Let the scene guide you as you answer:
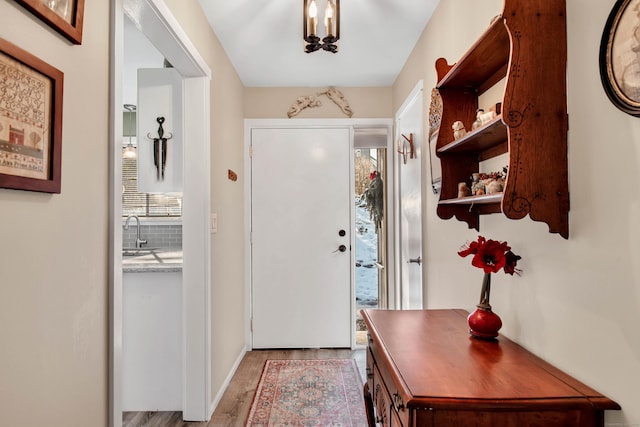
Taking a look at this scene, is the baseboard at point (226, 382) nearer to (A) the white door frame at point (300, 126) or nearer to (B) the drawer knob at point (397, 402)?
(A) the white door frame at point (300, 126)

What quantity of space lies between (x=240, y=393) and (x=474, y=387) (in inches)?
79.7

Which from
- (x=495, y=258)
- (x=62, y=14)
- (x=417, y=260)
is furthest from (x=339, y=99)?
(x=62, y=14)

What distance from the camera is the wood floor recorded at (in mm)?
2203

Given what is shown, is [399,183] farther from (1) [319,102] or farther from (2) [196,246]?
(2) [196,246]

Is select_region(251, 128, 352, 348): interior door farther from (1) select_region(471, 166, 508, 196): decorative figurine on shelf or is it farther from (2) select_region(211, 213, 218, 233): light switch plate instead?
(1) select_region(471, 166, 508, 196): decorative figurine on shelf

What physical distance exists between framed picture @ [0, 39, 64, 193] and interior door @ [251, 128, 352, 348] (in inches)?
99.0

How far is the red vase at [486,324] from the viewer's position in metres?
1.33

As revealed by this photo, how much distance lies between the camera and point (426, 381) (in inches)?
40.0

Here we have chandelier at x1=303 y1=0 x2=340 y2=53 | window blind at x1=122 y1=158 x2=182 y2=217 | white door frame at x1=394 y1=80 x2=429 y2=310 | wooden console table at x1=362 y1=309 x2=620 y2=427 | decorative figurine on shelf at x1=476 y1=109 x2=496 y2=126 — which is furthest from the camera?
window blind at x1=122 y1=158 x2=182 y2=217

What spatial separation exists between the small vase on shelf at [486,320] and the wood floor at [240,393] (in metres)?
1.54

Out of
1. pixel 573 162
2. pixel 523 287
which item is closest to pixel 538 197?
pixel 573 162

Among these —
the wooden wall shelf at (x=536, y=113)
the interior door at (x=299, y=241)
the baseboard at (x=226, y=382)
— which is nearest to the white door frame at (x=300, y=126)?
the interior door at (x=299, y=241)

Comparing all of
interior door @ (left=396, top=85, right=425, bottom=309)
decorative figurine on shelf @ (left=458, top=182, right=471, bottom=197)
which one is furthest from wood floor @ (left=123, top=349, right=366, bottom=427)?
decorative figurine on shelf @ (left=458, top=182, right=471, bottom=197)

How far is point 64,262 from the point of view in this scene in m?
0.99
